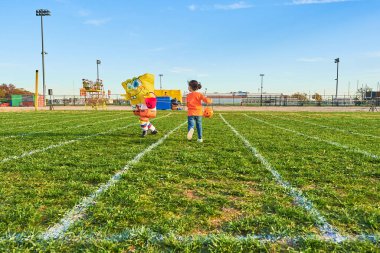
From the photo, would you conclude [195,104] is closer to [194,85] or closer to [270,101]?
[194,85]

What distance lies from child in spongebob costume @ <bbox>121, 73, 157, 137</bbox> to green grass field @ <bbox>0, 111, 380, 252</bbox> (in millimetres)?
3537

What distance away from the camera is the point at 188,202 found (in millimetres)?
3594

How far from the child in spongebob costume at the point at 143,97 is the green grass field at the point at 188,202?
3537mm

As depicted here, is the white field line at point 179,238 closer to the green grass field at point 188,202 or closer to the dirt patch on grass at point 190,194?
the green grass field at point 188,202

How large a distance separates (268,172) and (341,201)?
5.13 feet

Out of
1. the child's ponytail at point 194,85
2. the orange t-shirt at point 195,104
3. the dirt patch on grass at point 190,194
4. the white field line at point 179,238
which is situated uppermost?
the child's ponytail at point 194,85

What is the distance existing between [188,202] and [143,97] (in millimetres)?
7121

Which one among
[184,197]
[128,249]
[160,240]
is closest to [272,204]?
[184,197]

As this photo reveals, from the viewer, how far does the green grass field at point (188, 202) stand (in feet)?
8.67

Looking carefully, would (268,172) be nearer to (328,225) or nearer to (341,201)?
(341,201)

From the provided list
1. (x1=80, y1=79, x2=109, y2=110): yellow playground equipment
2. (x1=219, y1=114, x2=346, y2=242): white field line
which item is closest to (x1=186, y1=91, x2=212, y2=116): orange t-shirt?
(x1=219, y1=114, x2=346, y2=242): white field line

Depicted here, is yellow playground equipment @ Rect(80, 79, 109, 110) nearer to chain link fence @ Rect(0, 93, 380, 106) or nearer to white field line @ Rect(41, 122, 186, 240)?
chain link fence @ Rect(0, 93, 380, 106)

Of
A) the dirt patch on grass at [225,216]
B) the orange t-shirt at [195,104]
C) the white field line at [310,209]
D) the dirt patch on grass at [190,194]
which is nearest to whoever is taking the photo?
the white field line at [310,209]

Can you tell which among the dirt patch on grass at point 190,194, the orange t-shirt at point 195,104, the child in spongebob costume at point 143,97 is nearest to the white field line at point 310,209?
the dirt patch on grass at point 190,194
